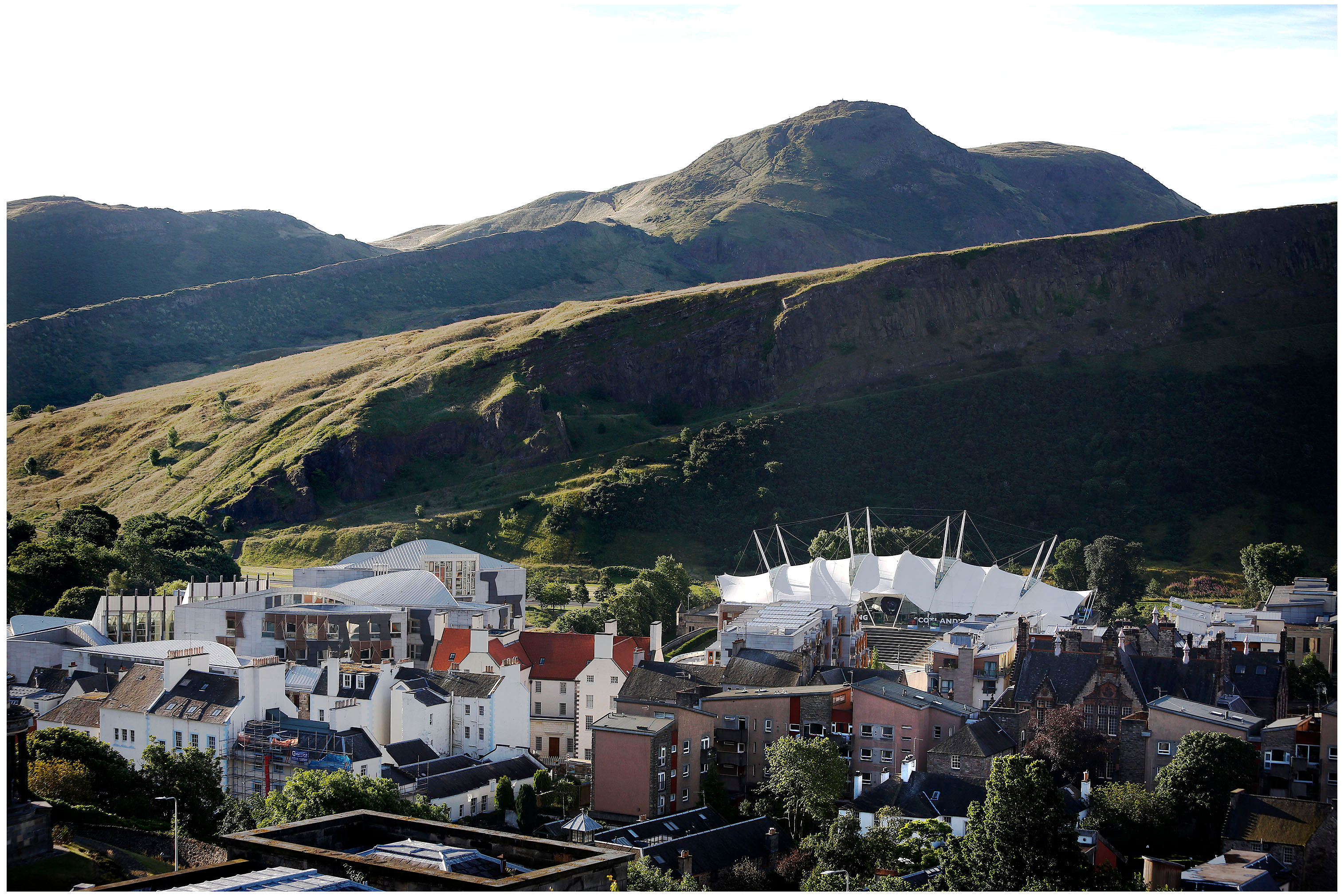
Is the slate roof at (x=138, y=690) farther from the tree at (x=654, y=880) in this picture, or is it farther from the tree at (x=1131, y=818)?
the tree at (x=1131, y=818)

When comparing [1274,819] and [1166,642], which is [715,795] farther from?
[1166,642]

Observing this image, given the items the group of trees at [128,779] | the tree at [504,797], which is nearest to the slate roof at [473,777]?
the tree at [504,797]

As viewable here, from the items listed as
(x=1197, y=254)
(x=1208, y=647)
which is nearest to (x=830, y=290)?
(x=1197, y=254)

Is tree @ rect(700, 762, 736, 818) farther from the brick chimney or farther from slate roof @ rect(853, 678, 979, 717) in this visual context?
the brick chimney

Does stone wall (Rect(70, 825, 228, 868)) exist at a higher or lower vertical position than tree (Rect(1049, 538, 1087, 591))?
lower

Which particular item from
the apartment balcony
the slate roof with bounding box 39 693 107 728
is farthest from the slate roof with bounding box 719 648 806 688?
the slate roof with bounding box 39 693 107 728

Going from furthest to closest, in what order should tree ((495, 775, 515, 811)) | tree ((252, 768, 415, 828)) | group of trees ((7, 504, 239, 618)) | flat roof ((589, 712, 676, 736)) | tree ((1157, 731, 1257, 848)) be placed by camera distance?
group of trees ((7, 504, 239, 618)), flat roof ((589, 712, 676, 736)), tree ((495, 775, 515, 811)), tree ((1157, 731, 1257, 848)), tree ((252, 768, 415, 828))

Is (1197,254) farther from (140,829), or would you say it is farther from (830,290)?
(140,829)
